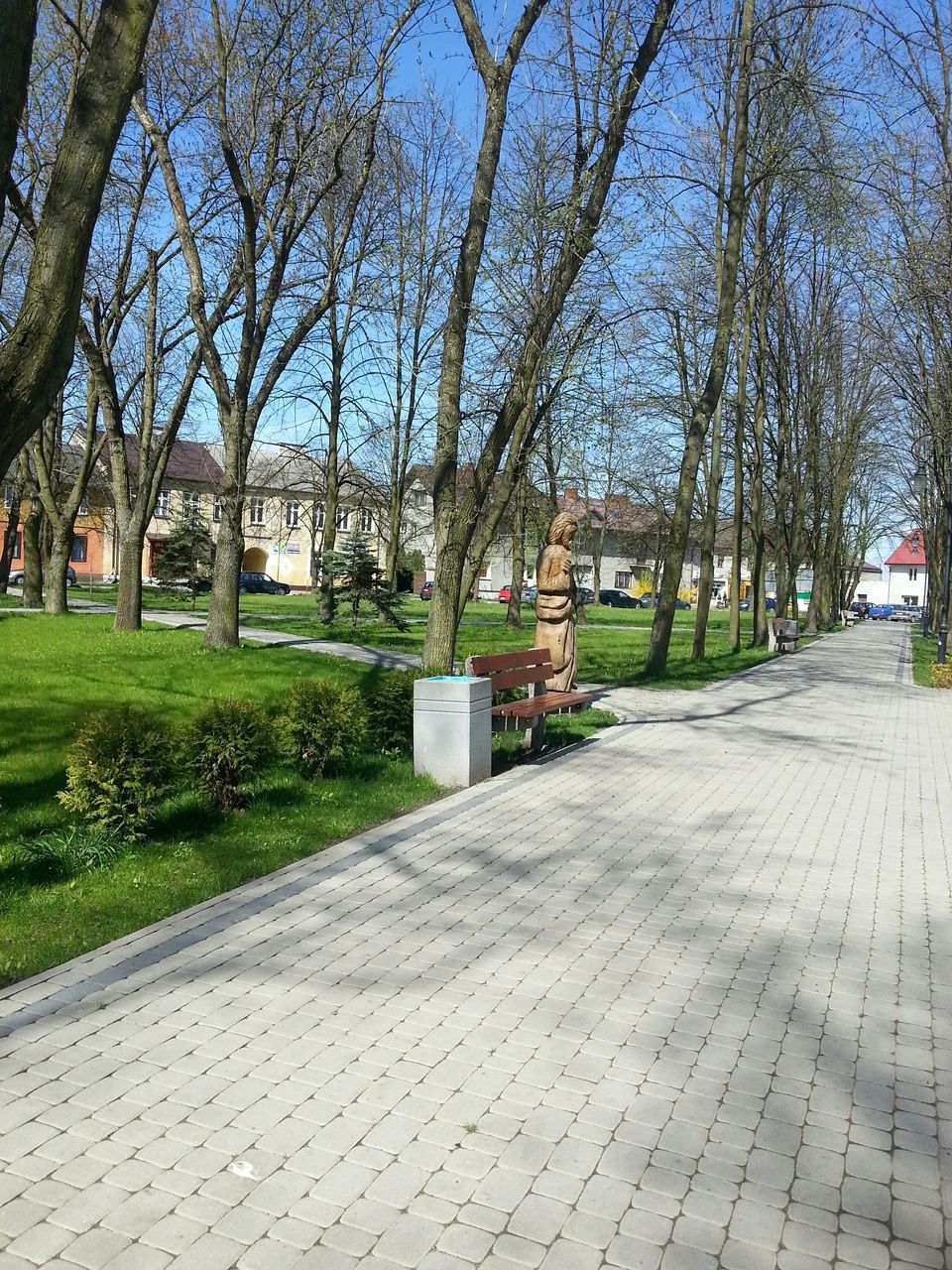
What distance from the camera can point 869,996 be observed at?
15.4 ft

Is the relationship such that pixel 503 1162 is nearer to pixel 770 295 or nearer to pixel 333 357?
pixel 333 357

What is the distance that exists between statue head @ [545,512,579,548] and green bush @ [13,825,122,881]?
7.10 metres

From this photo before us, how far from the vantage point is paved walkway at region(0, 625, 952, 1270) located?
9.62ft

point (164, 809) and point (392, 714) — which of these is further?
point (392, 714)

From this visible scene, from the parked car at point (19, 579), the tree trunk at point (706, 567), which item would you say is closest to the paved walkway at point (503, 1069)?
the tree trunk at point (706, 567)

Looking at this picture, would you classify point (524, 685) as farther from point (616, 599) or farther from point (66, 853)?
point (616, 599)

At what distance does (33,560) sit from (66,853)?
27962mm

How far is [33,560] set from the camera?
31641 millimetres

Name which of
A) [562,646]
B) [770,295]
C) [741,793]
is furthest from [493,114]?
[770,295]

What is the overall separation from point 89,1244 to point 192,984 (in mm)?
1784

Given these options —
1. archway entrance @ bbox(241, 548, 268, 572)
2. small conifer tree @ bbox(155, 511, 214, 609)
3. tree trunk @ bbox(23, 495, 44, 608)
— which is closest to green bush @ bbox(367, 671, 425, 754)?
tree trunk @ bbox(23, 495, 44, 608)

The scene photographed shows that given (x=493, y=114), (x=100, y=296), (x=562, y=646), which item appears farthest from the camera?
(x=100, y=296)

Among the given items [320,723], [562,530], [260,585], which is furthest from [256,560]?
[320,723]

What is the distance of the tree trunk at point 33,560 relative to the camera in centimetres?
3009
